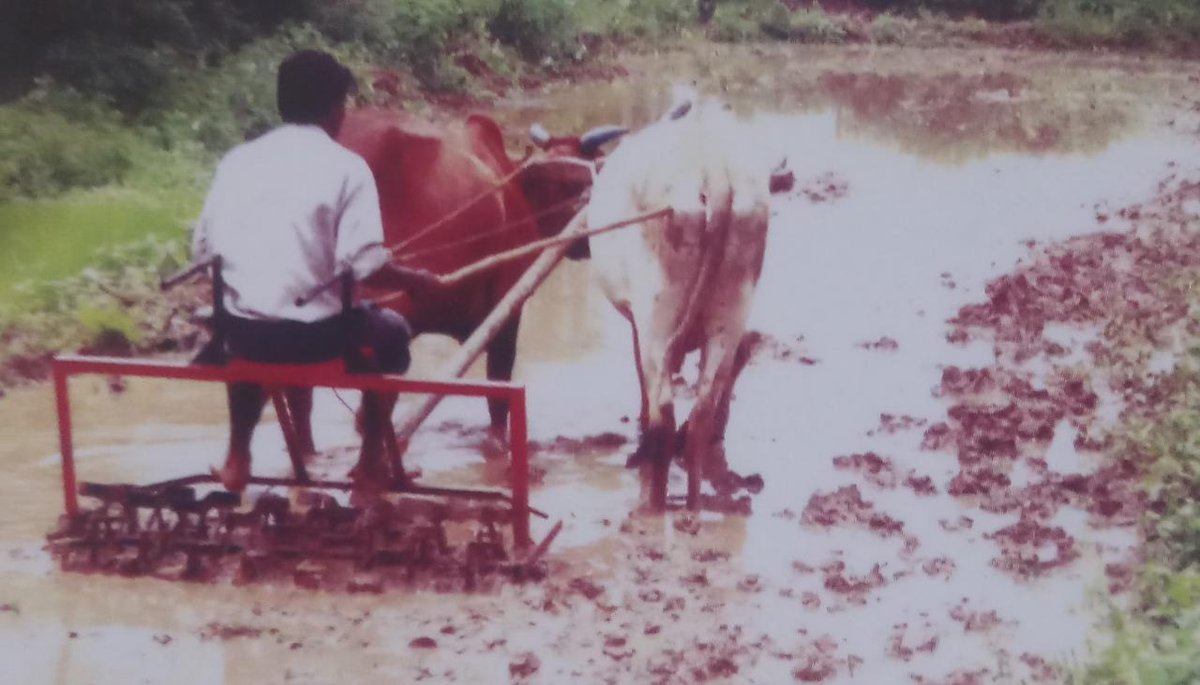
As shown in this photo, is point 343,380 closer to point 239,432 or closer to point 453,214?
point 239,432

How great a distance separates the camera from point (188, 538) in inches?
180

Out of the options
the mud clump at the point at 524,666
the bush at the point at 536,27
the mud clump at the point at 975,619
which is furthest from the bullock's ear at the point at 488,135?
the bush at the point at 536,27

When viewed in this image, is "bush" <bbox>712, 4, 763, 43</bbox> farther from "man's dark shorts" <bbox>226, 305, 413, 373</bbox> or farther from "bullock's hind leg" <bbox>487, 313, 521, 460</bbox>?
"man's dark shorts" <bbox>226, 305, 413, 373</bbox>

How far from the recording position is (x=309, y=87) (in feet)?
14.6

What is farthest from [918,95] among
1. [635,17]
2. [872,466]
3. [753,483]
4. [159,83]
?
[753,483]

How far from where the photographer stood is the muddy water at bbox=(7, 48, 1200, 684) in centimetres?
420

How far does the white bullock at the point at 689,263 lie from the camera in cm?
513

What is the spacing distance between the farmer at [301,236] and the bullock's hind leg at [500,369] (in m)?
1.75

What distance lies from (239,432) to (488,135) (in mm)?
2142

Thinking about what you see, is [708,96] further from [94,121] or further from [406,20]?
[94,121]

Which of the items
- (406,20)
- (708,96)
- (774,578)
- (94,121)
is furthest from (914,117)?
(774,578)

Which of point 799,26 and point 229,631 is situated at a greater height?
point 799,26

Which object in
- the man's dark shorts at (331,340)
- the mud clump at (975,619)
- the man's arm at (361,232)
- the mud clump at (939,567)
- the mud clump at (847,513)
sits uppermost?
the man's arm at (361,232)

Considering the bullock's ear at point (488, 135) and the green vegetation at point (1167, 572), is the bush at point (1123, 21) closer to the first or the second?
the green vegetation at point (1167, 572)
